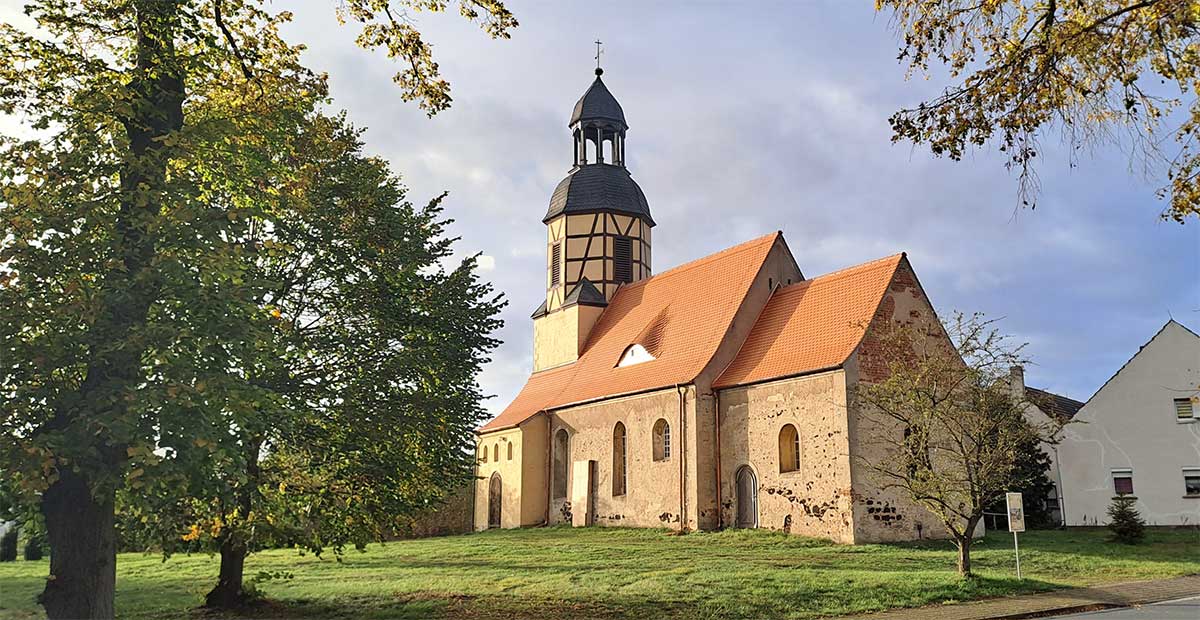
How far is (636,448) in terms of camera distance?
28.9m

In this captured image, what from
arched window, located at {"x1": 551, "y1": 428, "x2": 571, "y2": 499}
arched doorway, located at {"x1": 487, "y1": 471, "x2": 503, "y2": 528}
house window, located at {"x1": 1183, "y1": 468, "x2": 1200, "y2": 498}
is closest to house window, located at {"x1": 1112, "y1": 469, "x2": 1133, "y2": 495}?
house window, located at {"x1": 1183, "y1": 468, "x2": 1200, "y2": 498}

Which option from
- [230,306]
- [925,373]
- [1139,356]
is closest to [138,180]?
[230,306]

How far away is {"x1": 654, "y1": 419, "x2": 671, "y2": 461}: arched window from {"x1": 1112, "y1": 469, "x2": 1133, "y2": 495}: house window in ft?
46.9

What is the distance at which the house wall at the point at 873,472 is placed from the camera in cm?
2256

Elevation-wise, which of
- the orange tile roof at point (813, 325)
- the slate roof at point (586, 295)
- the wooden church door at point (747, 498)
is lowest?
the wooden church door at point (747, 498)

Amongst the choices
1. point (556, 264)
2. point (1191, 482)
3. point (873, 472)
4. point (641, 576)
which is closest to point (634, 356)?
point (556, 264)

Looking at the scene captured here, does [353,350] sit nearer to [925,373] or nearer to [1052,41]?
[925,373]

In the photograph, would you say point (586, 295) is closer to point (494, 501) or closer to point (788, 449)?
point (494, 501)

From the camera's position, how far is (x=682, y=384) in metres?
26.8

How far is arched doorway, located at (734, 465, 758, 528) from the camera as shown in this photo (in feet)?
83.1

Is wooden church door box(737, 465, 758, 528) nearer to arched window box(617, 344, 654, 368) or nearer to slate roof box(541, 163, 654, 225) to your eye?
arched window box(617, 344, 654, 368)

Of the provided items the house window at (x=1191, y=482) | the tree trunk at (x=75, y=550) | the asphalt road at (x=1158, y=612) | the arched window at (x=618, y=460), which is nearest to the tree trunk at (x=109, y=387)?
the tree trunk at (x=75, y=550)

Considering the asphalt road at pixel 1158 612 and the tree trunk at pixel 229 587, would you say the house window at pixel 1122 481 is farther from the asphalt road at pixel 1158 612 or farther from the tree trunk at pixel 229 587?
the tree trunk at pixel 229 587

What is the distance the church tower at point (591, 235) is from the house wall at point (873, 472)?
14581mm
